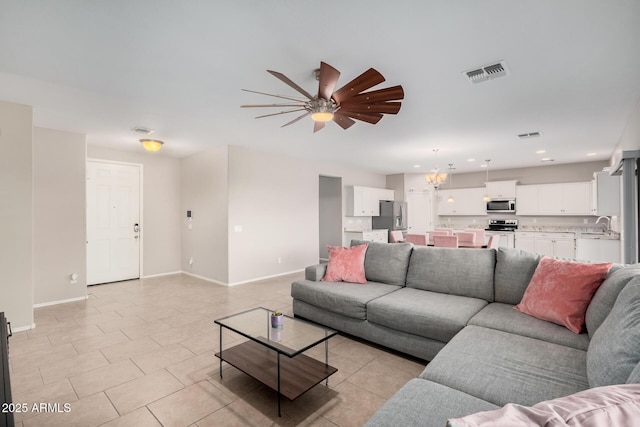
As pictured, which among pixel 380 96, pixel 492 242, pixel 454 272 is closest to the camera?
pixel 380 96

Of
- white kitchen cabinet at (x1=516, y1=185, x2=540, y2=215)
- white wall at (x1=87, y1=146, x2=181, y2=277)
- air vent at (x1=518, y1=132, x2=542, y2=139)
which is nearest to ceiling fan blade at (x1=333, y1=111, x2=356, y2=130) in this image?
air vent at (x1=518, y1=132, x2=542, y2=139)

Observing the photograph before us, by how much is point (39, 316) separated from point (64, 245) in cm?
110

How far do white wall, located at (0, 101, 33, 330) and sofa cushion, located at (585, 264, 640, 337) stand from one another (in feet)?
17.6

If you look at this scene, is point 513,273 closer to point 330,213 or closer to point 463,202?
point 330,213

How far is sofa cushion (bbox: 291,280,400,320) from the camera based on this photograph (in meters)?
3.03

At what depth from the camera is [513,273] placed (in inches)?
110

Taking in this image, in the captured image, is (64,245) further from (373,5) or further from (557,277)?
(557,277)

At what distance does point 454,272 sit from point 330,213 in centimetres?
557

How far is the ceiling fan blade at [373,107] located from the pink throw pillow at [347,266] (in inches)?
70.5

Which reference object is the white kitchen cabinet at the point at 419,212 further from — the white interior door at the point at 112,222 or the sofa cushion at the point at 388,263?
the white interior door at the point at 112,222

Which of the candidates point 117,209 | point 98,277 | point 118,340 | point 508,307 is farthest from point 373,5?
point 98,277

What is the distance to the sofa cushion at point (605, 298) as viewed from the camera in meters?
1.78

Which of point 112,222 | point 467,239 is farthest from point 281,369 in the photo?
point 112,222

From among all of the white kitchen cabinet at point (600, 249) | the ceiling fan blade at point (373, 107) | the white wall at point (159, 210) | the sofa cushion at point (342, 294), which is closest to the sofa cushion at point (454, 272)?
the sofa cushion at point (342, 294)
